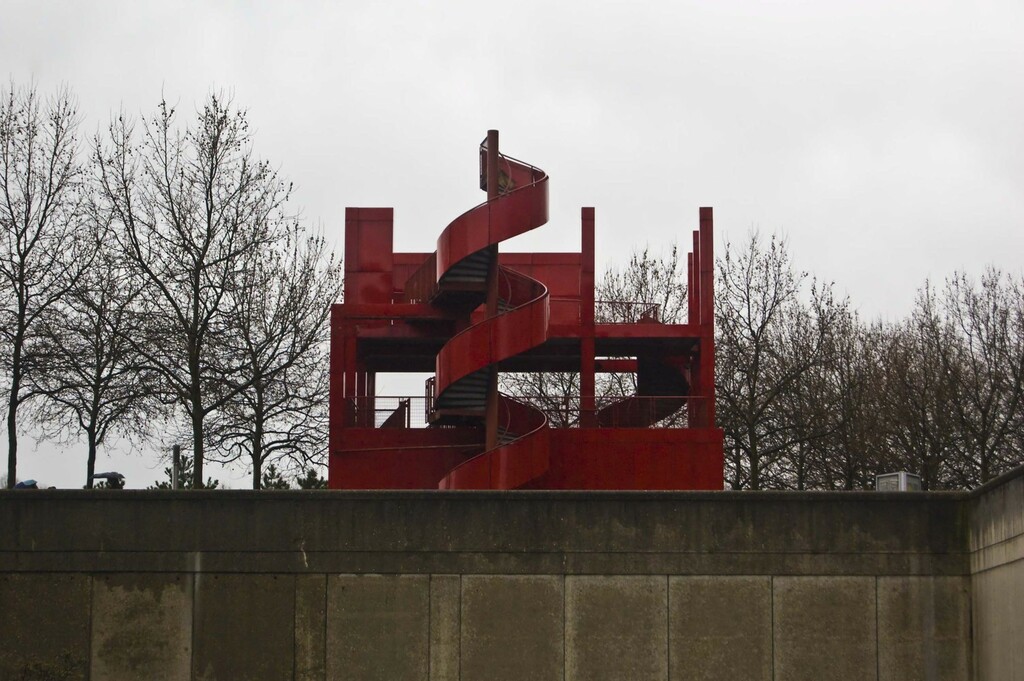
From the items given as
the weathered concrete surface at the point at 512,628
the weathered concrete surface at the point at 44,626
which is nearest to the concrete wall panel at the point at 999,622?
the weathered concrete surface at the point at 512,628

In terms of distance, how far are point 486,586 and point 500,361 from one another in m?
11.7

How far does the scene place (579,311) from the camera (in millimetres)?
37781

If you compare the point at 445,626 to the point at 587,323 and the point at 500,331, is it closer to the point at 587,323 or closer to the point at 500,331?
the point at 500,331

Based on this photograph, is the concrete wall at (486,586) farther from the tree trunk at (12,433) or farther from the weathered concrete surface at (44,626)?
the tree trunk at (12,433)

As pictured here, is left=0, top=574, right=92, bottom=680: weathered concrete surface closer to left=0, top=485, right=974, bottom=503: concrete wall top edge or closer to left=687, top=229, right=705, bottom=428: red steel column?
left=0, top=485, right=974, bottom=503: concrete wall top edge

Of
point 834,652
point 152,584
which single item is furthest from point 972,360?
point 152,584

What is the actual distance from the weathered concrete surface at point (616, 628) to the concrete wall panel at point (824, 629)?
56.8 inches

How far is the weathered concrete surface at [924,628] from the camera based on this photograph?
72.1ft

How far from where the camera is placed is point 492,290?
3441cm

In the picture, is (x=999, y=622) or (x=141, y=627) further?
(x=141, y=627)

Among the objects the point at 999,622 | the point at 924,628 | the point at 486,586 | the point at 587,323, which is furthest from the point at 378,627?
the point at 587,323

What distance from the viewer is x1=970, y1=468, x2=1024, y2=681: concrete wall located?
787 inches

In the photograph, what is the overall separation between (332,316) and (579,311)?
217 inches

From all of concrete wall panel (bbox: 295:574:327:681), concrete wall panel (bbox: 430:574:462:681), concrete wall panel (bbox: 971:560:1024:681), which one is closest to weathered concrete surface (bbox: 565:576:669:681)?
concrete wall panel (bbox: 430:574:462:681)
